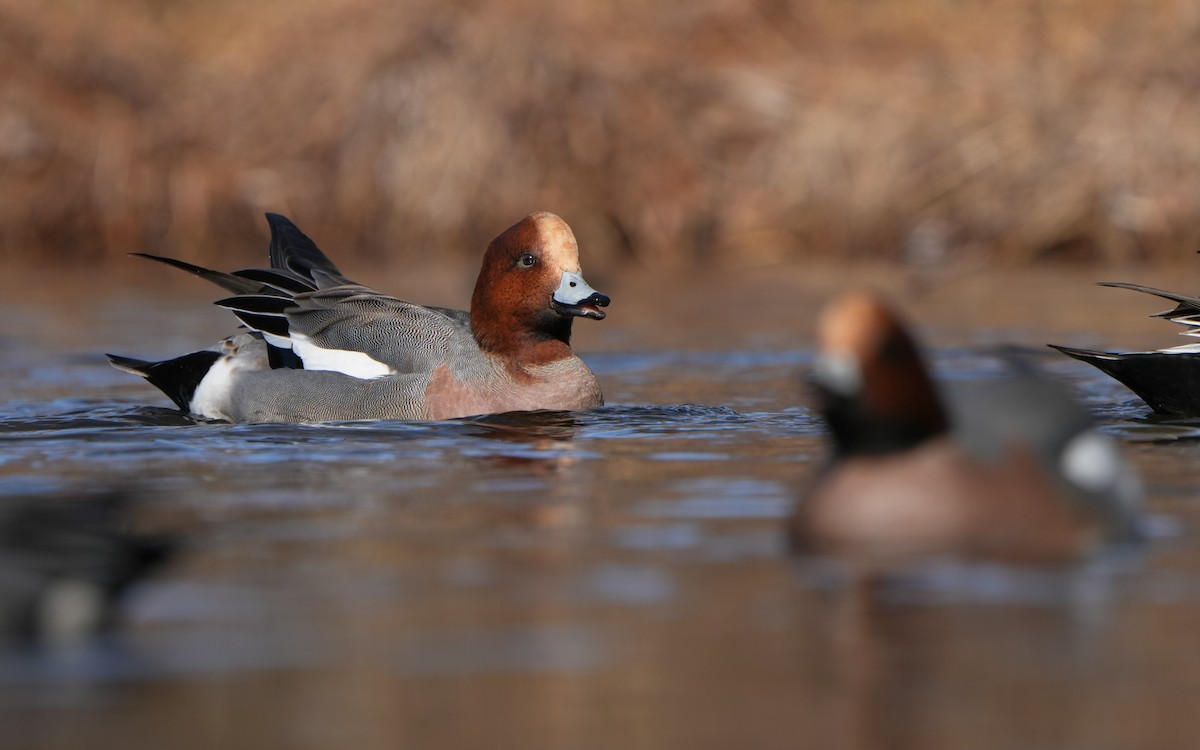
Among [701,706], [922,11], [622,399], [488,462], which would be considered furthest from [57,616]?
[922,11]

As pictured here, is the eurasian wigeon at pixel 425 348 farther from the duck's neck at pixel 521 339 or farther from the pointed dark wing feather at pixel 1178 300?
the pointed dark wing feather at pixel 1178 300

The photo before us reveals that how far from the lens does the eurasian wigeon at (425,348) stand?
6.79 meters

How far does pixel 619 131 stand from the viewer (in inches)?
645

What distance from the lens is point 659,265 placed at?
50.4 ft

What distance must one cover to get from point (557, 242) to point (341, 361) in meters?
0.91

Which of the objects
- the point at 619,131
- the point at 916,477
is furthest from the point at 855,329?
the point at 619,131

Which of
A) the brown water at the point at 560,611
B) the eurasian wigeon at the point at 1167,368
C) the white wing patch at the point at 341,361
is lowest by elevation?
the brown water at the point at 560,611

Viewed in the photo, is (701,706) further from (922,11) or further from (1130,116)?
(922,11)

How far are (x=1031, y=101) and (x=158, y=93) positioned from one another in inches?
310

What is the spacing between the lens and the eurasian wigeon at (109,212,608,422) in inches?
267

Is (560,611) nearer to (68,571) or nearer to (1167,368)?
(68,571)

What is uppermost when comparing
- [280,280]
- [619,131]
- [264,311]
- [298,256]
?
[619,131]

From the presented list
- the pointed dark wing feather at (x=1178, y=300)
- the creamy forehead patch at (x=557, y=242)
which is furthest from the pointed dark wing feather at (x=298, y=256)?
the pointed dark wing feather at (x=1178, y=300)

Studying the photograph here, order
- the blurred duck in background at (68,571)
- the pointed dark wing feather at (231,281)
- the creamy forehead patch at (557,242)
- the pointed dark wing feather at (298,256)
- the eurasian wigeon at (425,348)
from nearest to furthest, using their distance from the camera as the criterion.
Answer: the blurred duck in background at (68,571)
the eurasian wigeon at (425,348)
the creamy forehead patch at (557,242)
the pointed dark wing feather at (231,281)
the pointed dark wing feather at (298,256)
